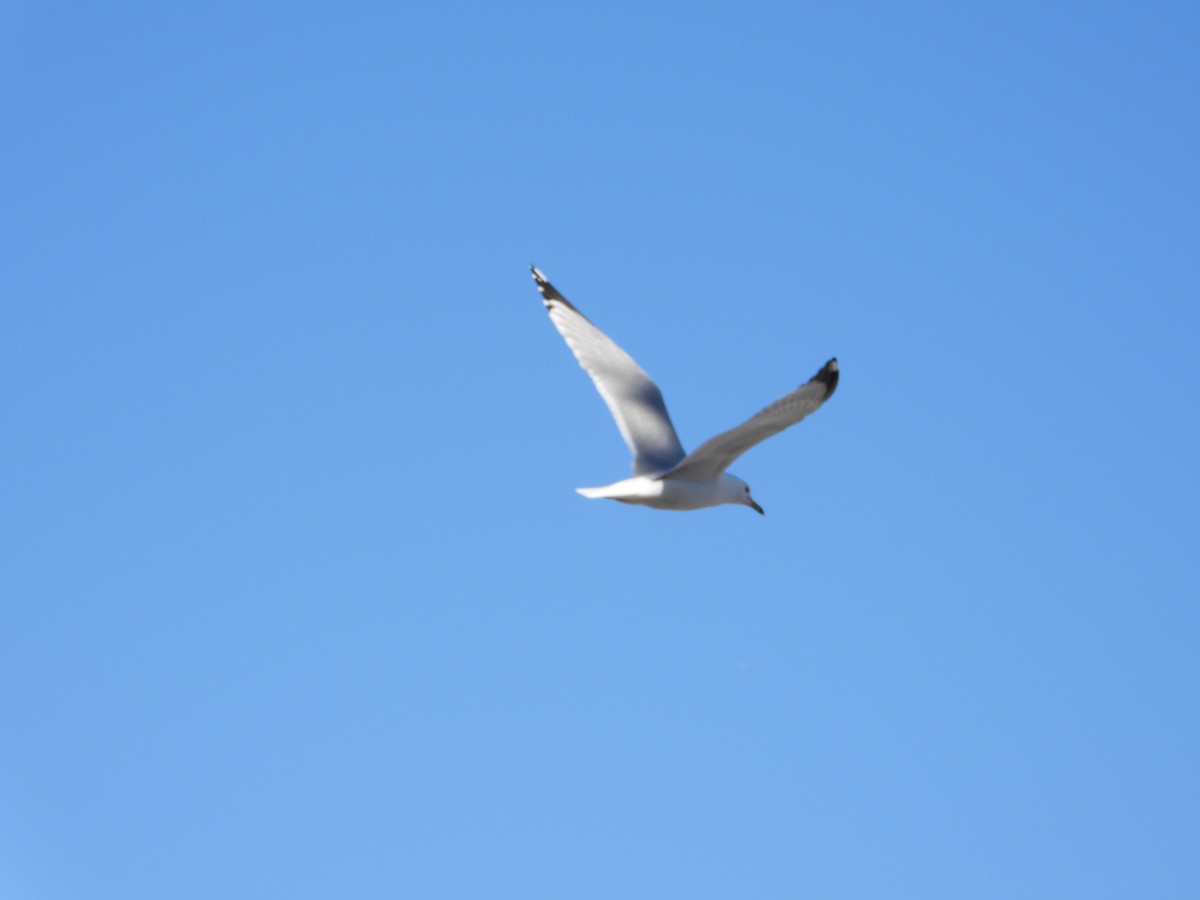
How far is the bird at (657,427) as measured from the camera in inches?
275

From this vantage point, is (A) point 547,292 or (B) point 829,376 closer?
(B) point 829,376

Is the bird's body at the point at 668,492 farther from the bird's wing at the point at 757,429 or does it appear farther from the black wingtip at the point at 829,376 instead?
the black wingtip at the point at 829,376

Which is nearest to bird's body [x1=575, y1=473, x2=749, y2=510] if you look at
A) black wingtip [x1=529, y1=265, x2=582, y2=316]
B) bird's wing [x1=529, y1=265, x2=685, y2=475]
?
bird's wing [x1=529, y1=265, x2=685, y2=475]

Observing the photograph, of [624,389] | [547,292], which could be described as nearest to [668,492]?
[624,389]

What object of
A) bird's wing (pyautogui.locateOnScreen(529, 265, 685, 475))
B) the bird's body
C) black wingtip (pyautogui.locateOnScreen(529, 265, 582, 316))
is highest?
black wingtip (pyautogui.locateOnScreen(529, 265, 582, 316))

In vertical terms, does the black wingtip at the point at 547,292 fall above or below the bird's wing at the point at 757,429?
above

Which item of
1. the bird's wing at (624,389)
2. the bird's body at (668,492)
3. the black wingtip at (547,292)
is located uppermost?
the black wingtip at (547,292)

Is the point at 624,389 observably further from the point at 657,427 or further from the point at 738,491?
the point at 738,491

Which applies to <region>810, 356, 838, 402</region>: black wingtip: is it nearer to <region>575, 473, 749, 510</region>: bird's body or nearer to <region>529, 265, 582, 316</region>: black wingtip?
<region>575, 473, 749, 510</region>: bird's body

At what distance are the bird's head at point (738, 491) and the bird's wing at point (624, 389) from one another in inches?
12.6

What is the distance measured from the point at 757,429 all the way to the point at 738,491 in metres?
0.93

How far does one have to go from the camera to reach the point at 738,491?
8.05 metres

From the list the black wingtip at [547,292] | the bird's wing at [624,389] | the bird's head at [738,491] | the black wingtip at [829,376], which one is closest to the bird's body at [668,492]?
the bird's head at [738,491]

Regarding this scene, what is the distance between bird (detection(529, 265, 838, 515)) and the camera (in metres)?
7.00
